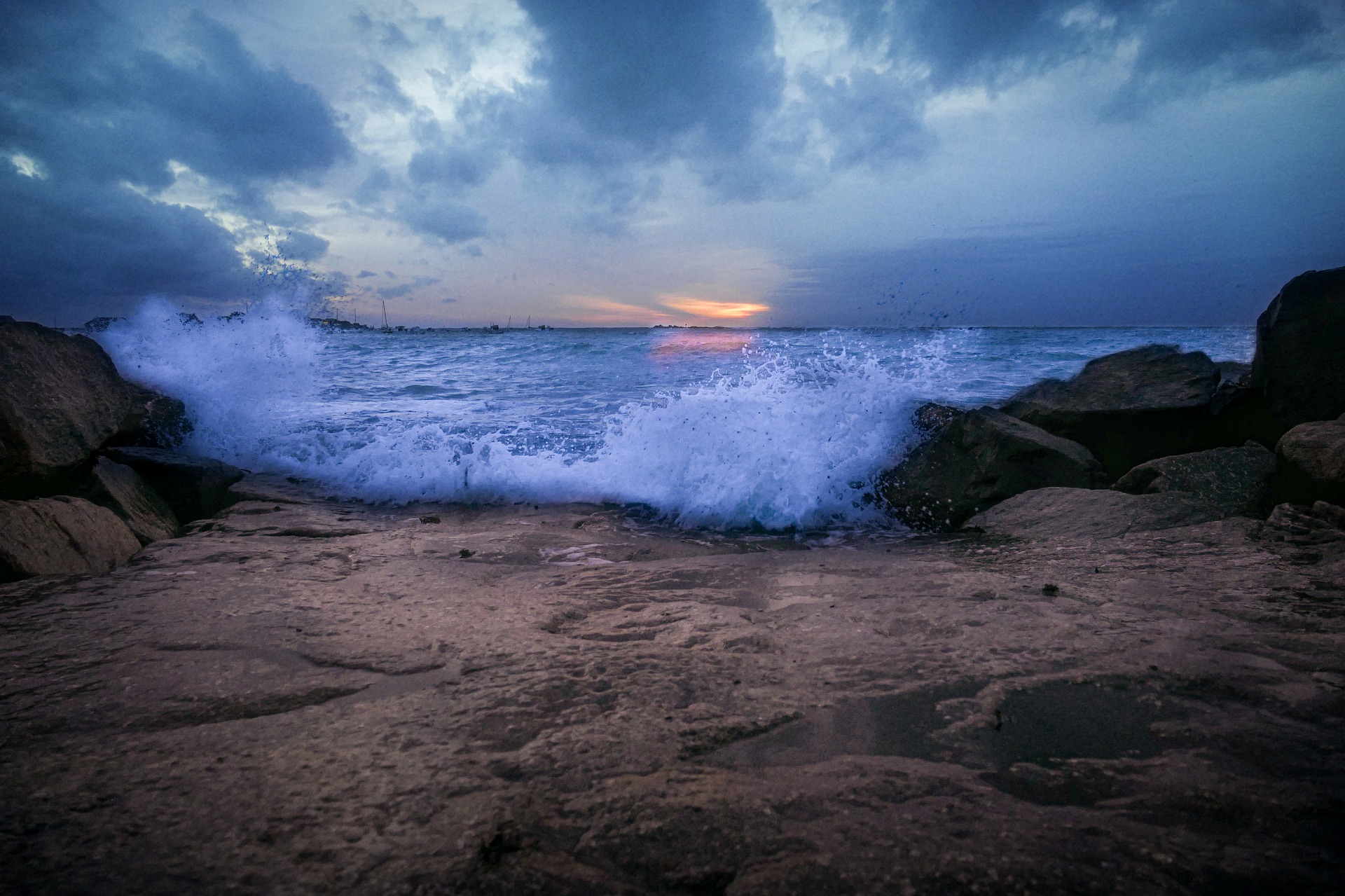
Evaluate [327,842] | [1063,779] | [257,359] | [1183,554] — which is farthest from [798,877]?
[257,359]

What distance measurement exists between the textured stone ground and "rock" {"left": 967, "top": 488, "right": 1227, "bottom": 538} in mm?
468

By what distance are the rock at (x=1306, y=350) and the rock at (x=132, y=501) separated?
862 cm

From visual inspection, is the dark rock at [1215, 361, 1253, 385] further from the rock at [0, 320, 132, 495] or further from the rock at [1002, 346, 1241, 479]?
the rock at [0, 320, 132, 495]

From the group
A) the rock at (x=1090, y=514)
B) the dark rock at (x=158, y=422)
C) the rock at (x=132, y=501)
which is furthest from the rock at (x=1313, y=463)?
the dark rock at (x=158, y=422)

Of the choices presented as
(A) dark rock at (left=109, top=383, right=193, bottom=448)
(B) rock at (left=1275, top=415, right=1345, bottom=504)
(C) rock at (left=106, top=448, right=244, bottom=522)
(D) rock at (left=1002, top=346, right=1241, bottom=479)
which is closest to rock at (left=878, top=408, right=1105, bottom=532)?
(D) rock at (left=1002, top=346, right=1241, bottom=479)

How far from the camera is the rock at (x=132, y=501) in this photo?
3.77 meters

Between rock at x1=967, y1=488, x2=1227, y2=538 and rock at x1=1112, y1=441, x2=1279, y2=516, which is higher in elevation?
rock at x1=1112, y1=441, x2=1279, y2=516

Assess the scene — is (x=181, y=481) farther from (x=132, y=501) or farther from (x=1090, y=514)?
(x=1090, y=514)

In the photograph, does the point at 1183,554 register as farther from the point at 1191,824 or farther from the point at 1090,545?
the point at 1191,824

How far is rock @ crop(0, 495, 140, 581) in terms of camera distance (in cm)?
286

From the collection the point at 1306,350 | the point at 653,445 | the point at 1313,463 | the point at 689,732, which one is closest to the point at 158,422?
the point at 653,445

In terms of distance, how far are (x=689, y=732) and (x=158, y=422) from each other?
6.96m

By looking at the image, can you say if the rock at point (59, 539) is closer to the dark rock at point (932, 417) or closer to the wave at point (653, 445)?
the wave at point (653, 445)

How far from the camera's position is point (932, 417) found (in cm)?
522
